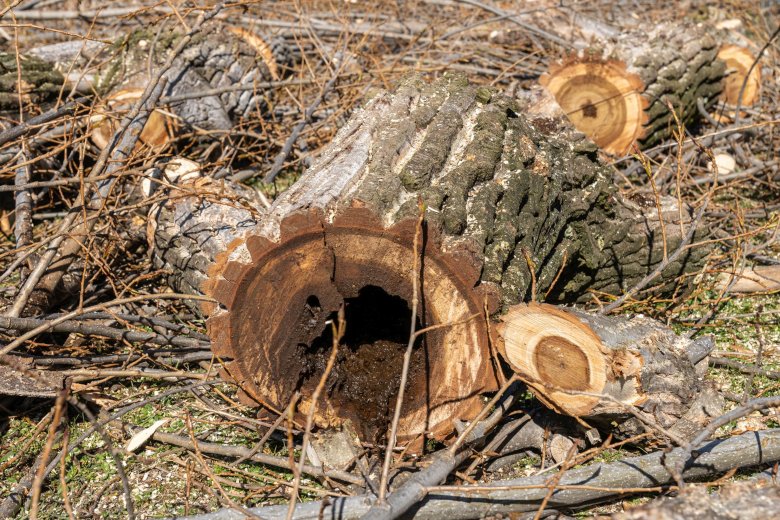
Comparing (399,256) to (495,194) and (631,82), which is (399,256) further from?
(631,82)

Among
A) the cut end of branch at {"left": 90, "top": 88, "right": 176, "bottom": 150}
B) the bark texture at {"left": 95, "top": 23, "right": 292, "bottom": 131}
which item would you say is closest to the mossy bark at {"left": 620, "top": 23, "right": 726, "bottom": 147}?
the bark texture at {"left": 95, "top": 23, "right": 292, "bottom": 131}

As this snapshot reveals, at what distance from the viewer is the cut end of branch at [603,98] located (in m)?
5.02

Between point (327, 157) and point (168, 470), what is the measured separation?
1.49 m

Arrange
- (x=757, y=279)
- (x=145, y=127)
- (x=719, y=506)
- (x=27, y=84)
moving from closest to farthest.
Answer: (x=719, y=506) → (x=757, y=279) → (x=27, y=84) → (x=145, y=127)

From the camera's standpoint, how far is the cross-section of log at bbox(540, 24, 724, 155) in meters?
5.03

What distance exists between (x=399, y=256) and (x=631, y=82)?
130 inches

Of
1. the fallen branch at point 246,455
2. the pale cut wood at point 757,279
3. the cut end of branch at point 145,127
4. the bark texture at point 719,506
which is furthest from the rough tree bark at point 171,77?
the bark texture at point 719,506

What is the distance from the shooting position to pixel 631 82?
196 inches

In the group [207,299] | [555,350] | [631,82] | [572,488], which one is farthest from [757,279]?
[207,299]

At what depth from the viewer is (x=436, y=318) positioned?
2.53 metres

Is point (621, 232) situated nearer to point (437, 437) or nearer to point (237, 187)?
point (437, 437)

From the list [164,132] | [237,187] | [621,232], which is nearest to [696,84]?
[621,232]

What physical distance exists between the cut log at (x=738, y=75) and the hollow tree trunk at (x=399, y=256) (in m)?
3.60

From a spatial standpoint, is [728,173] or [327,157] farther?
[728,173]
